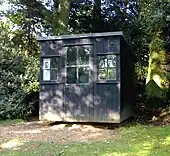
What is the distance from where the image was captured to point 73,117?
1124 cm

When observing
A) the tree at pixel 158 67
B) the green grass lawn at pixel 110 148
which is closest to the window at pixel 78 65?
the green grass lawn at pixel 110 148

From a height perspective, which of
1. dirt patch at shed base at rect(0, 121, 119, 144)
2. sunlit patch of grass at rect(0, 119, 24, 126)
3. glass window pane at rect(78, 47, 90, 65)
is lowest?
sunlit patch of grass at rect(0, 119, 24, 126)

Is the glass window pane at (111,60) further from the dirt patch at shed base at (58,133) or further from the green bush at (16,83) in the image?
the green bush at (16,83)

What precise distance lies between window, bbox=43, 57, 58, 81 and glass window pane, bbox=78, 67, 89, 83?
0.97 m

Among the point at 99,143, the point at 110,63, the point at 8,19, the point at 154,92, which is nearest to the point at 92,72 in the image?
the point at 110,63

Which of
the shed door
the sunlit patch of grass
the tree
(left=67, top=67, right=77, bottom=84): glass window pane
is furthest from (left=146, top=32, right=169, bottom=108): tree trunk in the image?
the sunlit patch of grass

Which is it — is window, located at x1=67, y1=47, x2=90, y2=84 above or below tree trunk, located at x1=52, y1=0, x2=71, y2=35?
below

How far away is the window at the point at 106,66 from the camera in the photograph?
11.0m

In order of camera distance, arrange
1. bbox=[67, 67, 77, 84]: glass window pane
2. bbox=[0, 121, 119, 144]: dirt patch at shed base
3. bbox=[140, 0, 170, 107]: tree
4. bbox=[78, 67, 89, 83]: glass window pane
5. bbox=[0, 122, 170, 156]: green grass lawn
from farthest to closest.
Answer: bbox=[140, 0, 170, 107]: tree
bbox=[67, 67, 77, 84]: glass window pane
bbox=[78, 67, 89, 83]: glass window pane
bbox=[0, 121, 119, 144]: dirt patch at shed base
bbox=[0, 122, 170, 156]: green grass lawn

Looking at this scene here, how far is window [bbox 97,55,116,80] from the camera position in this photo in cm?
1096

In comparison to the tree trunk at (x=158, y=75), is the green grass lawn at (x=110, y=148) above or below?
below

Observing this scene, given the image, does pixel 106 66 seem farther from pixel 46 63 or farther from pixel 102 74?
pixel 46 63

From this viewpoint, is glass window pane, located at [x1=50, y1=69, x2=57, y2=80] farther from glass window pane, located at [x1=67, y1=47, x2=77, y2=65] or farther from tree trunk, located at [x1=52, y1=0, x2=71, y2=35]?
tree trunk, located at [x1=52, y1=0, x2=71, y2=35]

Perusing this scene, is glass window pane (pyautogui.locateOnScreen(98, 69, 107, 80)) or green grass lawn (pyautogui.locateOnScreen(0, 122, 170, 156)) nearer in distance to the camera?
green grass lawn (pyautogui.locateOnScreen(0, 122, 170, 156))
